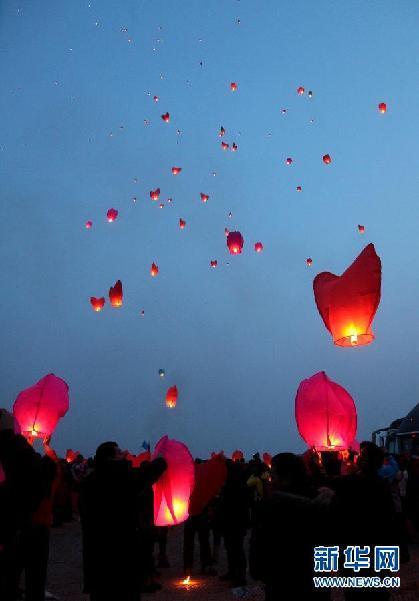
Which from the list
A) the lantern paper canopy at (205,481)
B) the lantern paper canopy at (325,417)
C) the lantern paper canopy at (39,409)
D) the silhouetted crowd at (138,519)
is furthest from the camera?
the lantern paper canopy at (39,409)

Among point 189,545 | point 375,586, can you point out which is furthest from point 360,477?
point 189,545

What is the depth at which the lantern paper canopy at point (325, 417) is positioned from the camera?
6051 millimetres

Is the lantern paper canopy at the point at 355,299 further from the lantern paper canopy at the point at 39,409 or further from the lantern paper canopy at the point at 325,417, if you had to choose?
the lantern paper canopy at the point at 39,409

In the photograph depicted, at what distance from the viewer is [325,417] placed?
6.05 m

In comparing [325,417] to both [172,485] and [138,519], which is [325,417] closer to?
[172,485]

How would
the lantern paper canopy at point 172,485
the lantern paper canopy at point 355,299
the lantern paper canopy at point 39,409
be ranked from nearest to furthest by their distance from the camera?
1. the lantern paper canopy at point 172,485
2. the lantern paper canopy at point 355,299
3. the lantern paper canopy at point 39,409

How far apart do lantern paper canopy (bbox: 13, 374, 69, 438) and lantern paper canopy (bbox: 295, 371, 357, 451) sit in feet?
8.80

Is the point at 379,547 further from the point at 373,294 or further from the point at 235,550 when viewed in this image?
the point at 235,550

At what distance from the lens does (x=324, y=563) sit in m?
3.18

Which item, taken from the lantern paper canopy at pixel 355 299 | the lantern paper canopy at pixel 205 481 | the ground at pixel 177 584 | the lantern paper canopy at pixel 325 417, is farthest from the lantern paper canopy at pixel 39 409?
the lantern paper canopy at pixel 355 299

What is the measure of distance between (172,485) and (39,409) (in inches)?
86.6

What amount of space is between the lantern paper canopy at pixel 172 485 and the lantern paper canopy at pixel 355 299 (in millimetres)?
1767

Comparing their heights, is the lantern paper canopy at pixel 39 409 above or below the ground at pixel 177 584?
above

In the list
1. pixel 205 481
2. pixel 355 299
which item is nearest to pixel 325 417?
pixel 355 299
